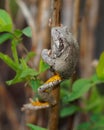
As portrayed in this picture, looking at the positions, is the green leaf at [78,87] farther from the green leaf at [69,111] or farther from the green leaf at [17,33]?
the green leaf at [17,33]

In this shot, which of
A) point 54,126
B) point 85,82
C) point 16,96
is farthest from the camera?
point 16,96

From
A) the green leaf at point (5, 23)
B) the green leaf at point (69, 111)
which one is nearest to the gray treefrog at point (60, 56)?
the green leaf at point (5, 23)

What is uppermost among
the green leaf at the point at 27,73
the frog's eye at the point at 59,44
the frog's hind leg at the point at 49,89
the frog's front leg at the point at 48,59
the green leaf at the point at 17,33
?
the green leaf at the point at 17,33

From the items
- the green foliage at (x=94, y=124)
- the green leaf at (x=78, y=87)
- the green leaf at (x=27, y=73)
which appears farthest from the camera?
the green foliage at (x=94, y=124)

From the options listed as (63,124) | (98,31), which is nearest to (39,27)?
(63,124)

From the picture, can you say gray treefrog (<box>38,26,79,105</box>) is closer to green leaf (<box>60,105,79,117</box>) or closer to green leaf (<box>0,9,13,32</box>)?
green leaf (<box>0,9,13,32</box>)

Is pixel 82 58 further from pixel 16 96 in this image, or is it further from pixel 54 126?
pixel 54 126

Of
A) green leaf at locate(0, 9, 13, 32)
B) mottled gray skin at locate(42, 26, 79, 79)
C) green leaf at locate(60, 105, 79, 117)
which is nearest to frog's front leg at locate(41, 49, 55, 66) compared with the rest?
mottled gray skin at locate(42, 26, 79, 79)
